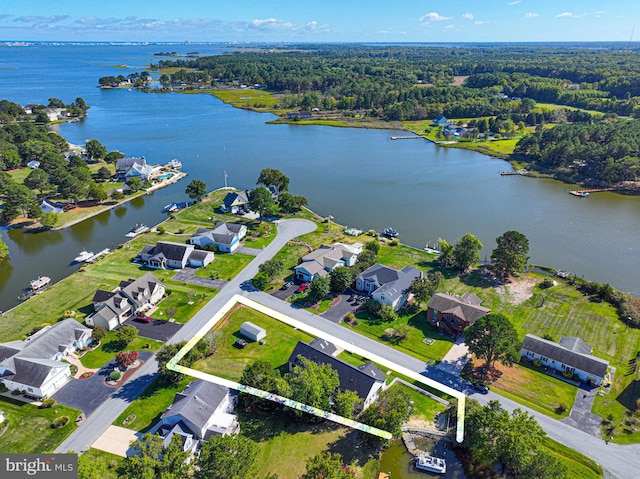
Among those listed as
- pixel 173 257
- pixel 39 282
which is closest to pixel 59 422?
pixel 173 257

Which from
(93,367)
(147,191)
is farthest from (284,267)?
(147,191)

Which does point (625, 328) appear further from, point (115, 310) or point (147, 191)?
point (147, 191)

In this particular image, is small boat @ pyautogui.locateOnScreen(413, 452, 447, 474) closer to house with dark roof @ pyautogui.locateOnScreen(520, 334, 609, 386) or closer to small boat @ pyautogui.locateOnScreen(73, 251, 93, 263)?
house with dark roof @ pyautogui.locateOnScreen(520, 334, 609, 386)

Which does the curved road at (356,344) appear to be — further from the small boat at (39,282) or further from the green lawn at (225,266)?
the small boat at (39,282)

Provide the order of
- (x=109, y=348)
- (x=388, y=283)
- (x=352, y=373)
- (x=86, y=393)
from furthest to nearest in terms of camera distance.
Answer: (x=388, y=283) → (x=109, y=348) → (x=86, y=393) → (x=352, y=373)

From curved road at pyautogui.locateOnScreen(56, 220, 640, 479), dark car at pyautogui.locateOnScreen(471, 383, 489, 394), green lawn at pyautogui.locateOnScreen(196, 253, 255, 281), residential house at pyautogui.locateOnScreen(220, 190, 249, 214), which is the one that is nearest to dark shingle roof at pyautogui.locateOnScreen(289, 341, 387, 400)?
curved road at pyautogui.locateOnScreen(56, 220, 640, 479)

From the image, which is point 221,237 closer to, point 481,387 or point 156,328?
point 156,328

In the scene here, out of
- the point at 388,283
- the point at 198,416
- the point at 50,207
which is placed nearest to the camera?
the point at 198,416
